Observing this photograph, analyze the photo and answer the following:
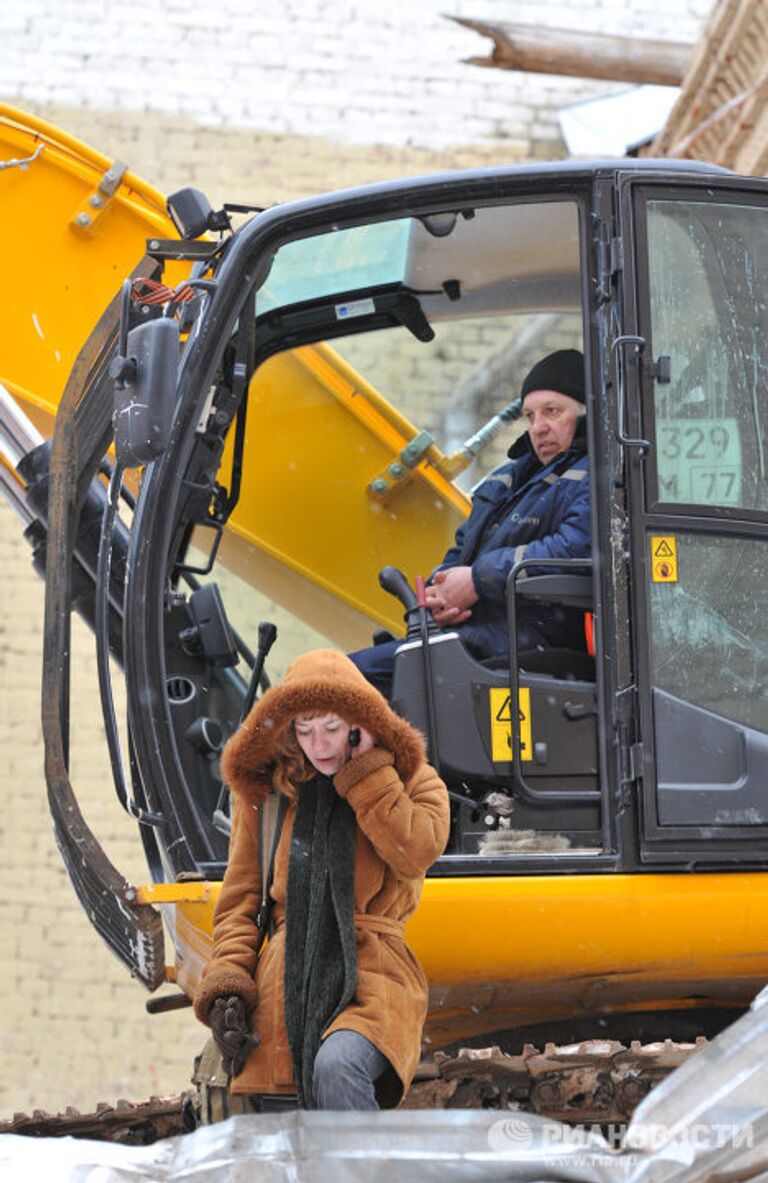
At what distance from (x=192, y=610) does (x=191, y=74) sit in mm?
6788

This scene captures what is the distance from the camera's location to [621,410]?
14.1 feet

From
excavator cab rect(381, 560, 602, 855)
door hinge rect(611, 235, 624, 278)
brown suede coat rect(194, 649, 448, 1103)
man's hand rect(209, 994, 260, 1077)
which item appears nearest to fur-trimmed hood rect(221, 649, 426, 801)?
brown suede coat rect(194, 649, 448, 1103)

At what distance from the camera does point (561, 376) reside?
478 cm

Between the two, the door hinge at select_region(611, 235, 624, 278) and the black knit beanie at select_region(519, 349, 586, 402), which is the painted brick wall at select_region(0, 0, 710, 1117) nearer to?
the black knit beanie at select_region(519, 349, 586, 402)

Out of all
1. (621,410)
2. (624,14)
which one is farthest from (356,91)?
(621,410)

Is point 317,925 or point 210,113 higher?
point 210,113

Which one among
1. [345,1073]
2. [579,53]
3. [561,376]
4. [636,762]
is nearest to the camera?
[345,1073]

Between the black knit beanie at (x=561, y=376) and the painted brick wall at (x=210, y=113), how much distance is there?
606 centimetres

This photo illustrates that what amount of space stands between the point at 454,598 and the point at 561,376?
0.71m

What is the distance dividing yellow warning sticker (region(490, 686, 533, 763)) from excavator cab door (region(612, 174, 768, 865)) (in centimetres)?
25

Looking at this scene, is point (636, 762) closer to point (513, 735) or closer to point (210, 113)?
point (513, 735)

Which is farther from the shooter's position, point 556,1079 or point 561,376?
point 561,376

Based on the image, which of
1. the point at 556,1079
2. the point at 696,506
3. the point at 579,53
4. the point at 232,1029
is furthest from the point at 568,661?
the point at 579,53

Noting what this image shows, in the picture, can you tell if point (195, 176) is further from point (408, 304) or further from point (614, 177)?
point (614, 177)
